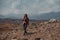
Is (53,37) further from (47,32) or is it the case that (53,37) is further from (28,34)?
(28,34)

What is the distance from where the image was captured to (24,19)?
64.6 feet

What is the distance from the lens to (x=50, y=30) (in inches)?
805

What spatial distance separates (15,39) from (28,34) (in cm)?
159

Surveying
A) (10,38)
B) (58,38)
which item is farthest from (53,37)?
(10,38)

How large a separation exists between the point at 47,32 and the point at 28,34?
66.9 inches

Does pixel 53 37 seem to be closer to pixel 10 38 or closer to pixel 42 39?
pixel 42 39

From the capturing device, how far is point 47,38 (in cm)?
1831

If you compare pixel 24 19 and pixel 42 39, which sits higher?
pixel 24 19

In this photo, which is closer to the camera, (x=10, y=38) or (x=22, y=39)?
(x=22, y=39)

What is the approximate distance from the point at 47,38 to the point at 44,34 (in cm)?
110

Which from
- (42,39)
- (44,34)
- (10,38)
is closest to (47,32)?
(44,34)

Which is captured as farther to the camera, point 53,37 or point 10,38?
point 10,38

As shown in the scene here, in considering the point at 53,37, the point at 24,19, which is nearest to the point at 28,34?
the point at 24,19

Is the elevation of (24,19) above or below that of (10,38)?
above
